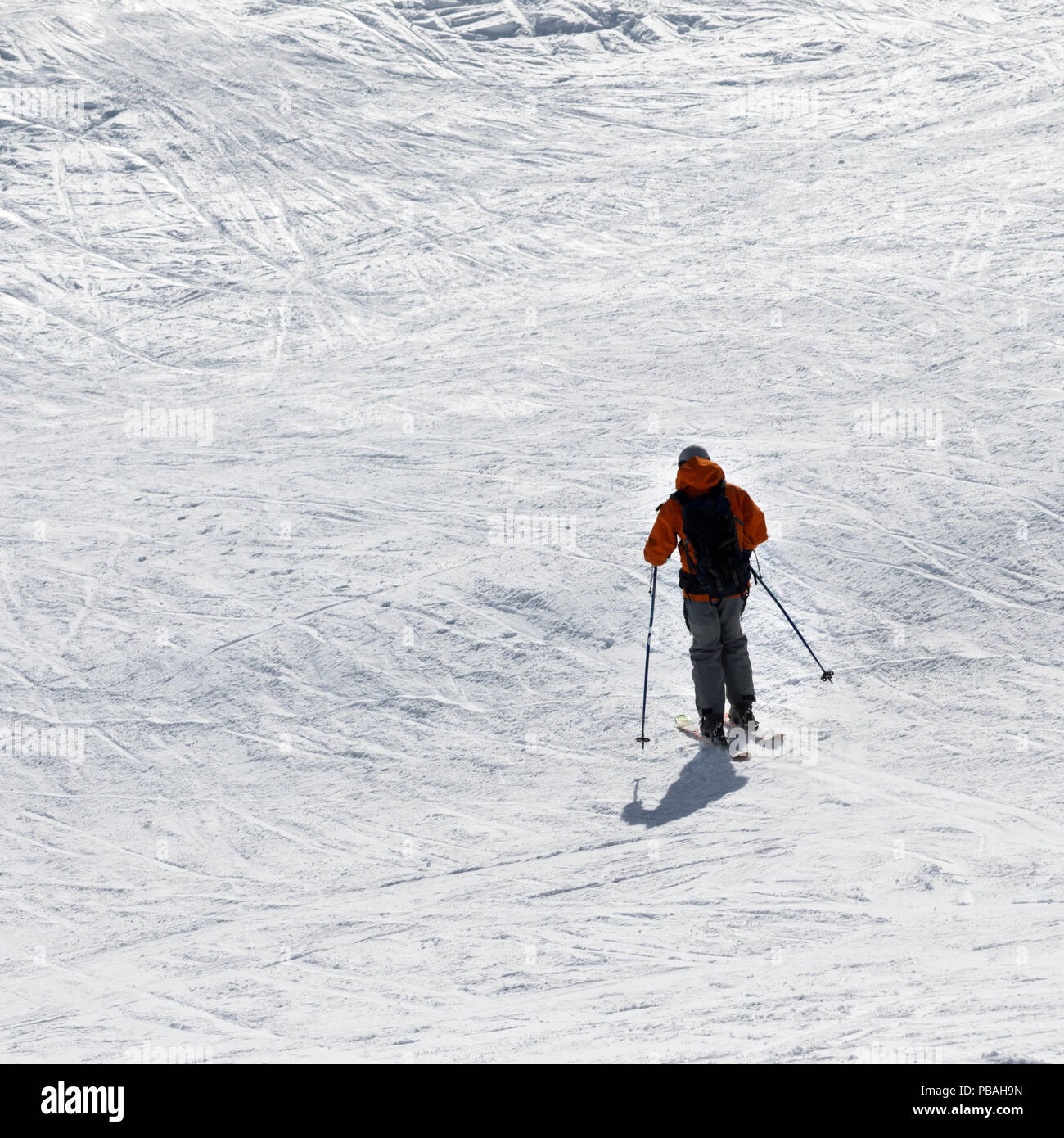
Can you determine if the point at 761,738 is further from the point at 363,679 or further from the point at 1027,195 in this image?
the point at 1027,195

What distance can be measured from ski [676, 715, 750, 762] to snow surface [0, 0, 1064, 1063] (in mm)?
84

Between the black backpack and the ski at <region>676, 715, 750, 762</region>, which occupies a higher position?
the black backpack

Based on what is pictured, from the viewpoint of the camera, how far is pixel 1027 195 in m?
16.0

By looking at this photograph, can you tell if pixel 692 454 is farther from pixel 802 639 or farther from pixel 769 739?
pixel 769 739

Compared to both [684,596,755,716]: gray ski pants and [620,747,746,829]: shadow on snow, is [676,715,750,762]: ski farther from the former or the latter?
[684,596,755,716]: gray ski pants

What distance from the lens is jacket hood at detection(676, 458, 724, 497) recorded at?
7.61 meters

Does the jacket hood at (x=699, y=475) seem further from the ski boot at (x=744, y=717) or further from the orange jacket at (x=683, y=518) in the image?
the ski boot at (x=744, y=717)

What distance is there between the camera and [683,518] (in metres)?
7.70

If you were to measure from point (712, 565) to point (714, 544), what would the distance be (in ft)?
0.42

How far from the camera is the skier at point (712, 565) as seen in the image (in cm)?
764

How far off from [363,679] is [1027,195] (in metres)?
11.3

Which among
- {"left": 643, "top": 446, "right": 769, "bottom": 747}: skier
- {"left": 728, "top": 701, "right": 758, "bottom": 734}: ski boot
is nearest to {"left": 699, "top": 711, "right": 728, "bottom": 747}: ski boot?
{"left": 643, "top": 446, "right": 769, "bottom": 747}: skier

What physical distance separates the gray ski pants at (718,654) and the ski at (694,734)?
0.77 ft

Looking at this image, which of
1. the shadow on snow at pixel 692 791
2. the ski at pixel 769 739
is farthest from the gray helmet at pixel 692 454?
the shadow on snow at pixel 692 791
